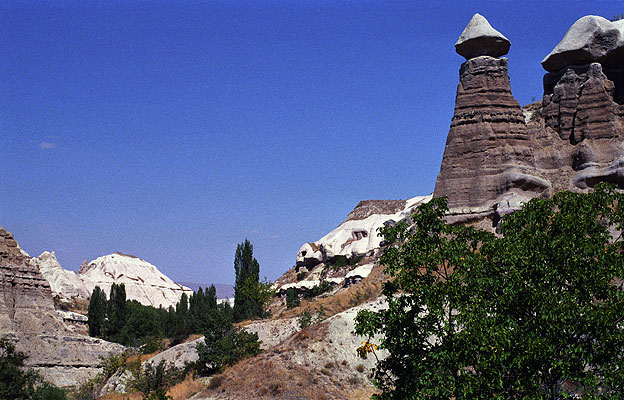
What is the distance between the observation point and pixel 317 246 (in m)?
93.8

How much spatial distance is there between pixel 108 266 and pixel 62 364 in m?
93.8

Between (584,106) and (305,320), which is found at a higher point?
(584,106)

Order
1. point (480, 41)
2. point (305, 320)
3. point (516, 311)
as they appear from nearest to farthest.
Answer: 1. point (516, 311)
2. point (305, 320)
3. point (480, 41)

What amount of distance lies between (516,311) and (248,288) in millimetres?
50795

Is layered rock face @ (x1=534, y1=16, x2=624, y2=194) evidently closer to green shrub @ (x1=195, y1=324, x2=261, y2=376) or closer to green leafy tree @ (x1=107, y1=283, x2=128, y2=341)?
green shrub @ (x1=195, y1=324, x2=261, y2=376)

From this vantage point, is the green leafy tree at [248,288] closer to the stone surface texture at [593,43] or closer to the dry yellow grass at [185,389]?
the dry yellow grass at [185,389]

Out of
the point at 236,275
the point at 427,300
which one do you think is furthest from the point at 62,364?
the point at 427,300

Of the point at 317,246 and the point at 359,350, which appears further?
the point at 317,246

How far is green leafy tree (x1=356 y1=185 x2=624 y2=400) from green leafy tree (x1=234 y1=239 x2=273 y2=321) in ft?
144

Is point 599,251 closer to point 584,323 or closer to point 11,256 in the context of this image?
point 584,323

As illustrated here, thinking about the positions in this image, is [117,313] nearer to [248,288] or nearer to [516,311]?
[248,288]

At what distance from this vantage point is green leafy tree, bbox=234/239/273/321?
6424 centimetres

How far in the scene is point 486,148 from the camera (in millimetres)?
48281

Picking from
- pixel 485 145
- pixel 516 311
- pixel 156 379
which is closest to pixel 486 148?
pixel 485 145
